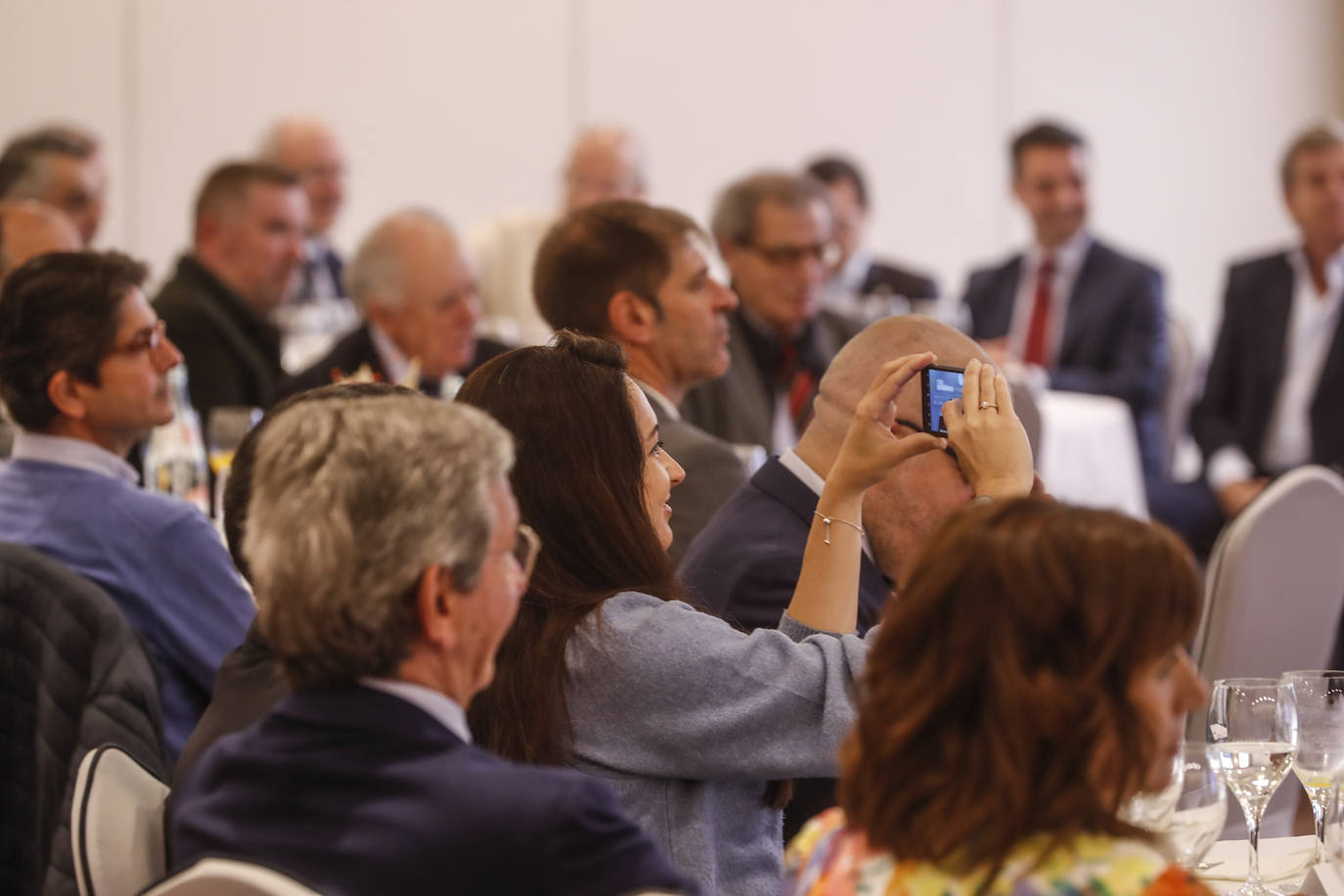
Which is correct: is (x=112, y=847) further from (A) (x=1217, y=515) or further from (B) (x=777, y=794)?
(A) (x=1217, y=515)

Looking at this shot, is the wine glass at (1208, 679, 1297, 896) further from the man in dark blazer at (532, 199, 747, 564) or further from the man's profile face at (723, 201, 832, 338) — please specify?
Result: the man's profile face at (723, 201, 832, 338)

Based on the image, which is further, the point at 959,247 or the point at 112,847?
the point at 959,247

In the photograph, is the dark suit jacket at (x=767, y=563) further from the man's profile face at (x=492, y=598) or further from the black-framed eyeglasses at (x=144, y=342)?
the black-framed eyeglasses at (x=144, y=342)

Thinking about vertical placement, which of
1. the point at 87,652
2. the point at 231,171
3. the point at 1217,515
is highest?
the point at 231,171

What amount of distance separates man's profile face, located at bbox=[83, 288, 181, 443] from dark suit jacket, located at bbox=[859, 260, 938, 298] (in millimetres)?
3735

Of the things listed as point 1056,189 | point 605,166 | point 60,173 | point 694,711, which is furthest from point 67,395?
point 1056,189

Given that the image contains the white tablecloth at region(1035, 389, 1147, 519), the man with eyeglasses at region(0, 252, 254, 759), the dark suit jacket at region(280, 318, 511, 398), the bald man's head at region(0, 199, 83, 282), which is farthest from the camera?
the white tablecloth at region(1035, 389, 1147, 519)

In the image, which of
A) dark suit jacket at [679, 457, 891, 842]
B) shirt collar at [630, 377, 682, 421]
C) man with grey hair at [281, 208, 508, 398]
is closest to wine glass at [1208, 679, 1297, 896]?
dark suit jacket at [679, 457, 891, 842]

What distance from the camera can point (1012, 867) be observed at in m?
1.04

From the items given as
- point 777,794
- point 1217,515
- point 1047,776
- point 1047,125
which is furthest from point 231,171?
point 1047,776

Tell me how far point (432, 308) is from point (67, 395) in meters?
1.77

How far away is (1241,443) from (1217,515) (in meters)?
0.31

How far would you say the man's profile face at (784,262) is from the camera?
13.5ft

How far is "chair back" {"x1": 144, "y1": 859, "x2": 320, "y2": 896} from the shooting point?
3.37 ft
